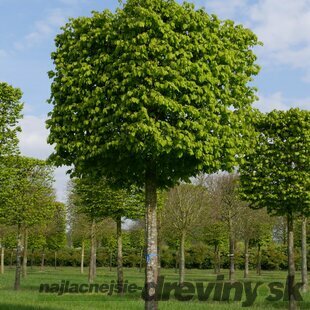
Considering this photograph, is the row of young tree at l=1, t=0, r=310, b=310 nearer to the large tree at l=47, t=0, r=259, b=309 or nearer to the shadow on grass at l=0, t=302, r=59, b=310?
the large tree at l=47, t=0, r=259, b=309

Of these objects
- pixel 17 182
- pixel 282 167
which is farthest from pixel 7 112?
pixel 282 167

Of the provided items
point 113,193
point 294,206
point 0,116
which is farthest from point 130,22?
point 113,193

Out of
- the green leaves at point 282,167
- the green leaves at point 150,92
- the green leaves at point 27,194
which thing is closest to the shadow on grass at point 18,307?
the green leaves at point 150,92

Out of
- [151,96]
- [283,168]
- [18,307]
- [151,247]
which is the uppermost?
[151,96]

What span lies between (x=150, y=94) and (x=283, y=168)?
29.1 feet

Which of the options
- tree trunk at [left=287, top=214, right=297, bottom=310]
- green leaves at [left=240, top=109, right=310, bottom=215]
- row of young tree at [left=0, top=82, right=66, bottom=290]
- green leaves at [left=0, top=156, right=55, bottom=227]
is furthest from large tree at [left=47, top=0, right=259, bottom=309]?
green leaves at [left=0, top=156, right=55, bottom=227]

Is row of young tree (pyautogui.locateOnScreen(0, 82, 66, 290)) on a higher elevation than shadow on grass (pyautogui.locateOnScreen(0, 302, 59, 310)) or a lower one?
higher

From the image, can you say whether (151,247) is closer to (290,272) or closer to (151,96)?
A: (151,96)

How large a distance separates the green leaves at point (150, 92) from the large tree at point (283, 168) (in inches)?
213

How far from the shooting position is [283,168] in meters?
17.8

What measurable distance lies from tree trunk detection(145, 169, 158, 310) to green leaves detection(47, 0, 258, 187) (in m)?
0.48

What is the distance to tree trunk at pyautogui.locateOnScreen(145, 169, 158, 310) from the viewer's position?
1230 centimetres

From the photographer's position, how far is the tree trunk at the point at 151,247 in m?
12.3

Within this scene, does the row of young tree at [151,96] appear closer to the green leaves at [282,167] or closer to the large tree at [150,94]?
the large tree at [150,94]
